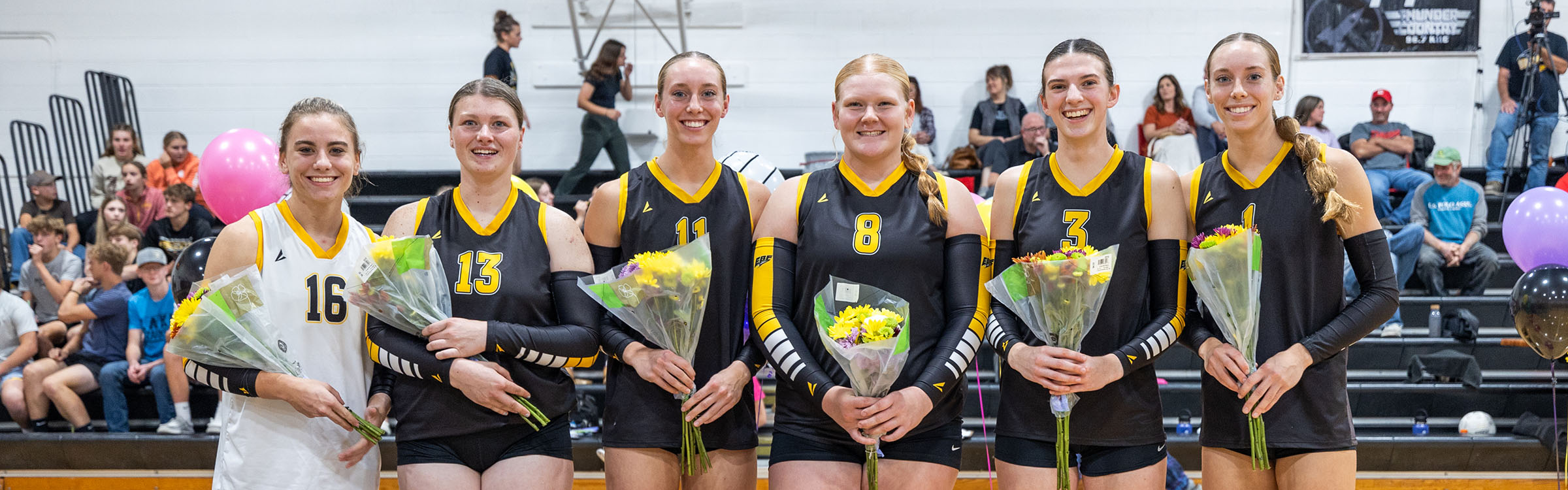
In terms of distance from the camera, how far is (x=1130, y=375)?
2635 mm

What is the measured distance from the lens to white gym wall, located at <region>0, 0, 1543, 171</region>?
33.0 ft

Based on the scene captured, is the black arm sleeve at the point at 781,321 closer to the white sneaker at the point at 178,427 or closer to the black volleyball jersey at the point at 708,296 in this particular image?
the black volleyball jersey at the point at 708,296

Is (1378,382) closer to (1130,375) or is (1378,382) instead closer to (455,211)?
(1130,375)

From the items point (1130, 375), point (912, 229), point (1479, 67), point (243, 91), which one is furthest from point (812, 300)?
point (1479, 67)

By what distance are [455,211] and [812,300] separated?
940mm

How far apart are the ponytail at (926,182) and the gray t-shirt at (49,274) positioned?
6507 millimetres

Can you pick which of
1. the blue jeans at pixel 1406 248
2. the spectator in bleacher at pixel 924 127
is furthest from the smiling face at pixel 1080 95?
the spectator in bleacher at pixel 924 127

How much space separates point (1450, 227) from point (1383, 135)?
1630 mm

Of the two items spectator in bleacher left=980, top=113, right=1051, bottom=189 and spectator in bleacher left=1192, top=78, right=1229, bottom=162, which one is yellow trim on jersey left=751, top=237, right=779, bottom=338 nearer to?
spectator in bleacher left=980, top=113, right=1051, bottom=189

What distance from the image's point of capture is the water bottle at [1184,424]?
585 centimetres

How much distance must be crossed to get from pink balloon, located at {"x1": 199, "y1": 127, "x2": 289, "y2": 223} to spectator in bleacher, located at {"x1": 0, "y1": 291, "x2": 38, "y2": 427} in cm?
357

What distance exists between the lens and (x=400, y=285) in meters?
2.48

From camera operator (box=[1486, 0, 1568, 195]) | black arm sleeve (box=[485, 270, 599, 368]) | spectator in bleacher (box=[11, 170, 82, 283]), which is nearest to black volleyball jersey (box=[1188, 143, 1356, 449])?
black arm sleeve (box=[485, 270, 599, 368])

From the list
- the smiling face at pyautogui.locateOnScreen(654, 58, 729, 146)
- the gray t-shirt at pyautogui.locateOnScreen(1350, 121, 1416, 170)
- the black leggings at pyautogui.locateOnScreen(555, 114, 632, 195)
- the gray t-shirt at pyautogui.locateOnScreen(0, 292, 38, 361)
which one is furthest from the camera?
the black leggings at pyautogui.locateOnScreen(555, 114, 632, 195)
